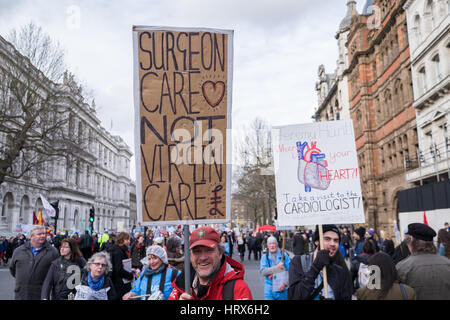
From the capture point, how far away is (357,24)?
36.9m

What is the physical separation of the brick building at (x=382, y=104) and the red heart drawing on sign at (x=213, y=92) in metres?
27.0

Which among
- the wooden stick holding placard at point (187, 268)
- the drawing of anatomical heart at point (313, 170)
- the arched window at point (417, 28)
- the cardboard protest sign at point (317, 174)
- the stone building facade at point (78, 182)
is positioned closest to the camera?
the wooden stick holding placard at point (187, 268)

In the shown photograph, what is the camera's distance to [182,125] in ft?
10.2

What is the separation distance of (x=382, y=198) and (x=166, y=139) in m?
33.8

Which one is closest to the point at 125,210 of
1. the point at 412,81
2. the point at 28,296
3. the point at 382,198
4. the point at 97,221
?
the point at 97,221

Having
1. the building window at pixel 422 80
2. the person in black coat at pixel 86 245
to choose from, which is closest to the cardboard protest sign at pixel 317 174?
the person in black coat at pixel 86 245

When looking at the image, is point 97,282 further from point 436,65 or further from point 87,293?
point 436,65

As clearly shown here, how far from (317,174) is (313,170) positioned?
77mm

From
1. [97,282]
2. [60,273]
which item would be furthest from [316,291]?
[60,273]

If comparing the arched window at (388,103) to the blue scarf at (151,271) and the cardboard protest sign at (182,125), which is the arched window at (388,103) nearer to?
the blue scarf at (151,271)

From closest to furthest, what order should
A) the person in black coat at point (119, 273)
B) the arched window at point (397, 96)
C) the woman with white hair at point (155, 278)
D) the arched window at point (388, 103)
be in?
the woman with white hair at point (155, 278) → the person in black coat at point (119, 273) → the arched window at point (397, 96) → the arched window at point (388, 103)

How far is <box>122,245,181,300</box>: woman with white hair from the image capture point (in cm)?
435

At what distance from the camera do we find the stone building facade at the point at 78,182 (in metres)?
26.2

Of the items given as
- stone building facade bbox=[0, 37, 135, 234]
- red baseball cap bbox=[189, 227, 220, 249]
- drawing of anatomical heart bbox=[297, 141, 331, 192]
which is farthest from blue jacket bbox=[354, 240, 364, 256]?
stone building facade bbox=[0, 37, 135, 234]
